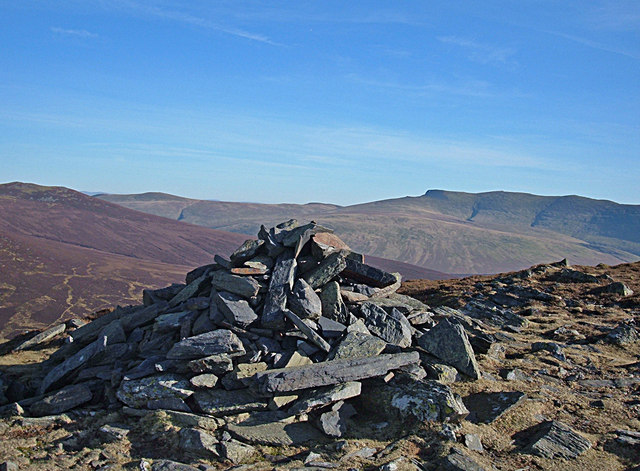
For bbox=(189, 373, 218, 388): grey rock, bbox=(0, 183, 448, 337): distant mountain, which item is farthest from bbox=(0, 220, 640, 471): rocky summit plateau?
bbox=(0, 183, 448, 337): distant mountain

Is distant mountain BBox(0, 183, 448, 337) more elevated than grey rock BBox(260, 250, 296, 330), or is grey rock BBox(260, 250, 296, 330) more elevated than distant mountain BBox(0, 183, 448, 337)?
grey rock BBox(260, 250, 296, 330)

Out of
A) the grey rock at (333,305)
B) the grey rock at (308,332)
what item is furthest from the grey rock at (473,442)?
the grey rock at (333,305)

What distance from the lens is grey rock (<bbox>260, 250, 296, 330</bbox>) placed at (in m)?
12.0

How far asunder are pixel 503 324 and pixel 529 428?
9.85m

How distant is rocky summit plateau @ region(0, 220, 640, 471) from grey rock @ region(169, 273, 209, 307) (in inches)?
2.5

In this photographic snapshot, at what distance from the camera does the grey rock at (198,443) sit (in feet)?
29.0

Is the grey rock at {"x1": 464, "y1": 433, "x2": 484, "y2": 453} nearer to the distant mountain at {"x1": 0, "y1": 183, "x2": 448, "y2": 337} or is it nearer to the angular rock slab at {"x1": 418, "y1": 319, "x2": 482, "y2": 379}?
the angular rock slab at {"x1": 418, "y1": 319, "x2": 482, "y2": 379}

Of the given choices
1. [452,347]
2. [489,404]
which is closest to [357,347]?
[452,347]

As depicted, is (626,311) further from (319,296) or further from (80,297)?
(80,297)

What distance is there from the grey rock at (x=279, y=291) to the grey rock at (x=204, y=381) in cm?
199

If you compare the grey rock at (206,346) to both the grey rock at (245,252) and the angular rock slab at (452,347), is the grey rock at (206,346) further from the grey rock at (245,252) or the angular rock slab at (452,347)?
the angular rock slab at (452,347)

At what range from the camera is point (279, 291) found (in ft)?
41.4

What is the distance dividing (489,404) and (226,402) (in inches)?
236

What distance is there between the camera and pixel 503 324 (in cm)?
1920
